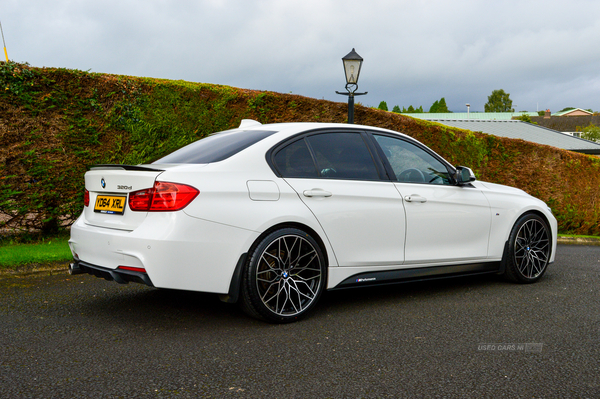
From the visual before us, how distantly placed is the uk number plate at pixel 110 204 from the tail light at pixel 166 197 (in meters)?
0.25

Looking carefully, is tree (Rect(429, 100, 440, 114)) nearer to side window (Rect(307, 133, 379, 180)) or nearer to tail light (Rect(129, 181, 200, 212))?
side window (Rect(307, 133, 379, 180))

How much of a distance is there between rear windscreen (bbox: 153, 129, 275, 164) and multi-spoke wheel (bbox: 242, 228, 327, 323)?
79cm

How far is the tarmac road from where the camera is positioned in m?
3.11

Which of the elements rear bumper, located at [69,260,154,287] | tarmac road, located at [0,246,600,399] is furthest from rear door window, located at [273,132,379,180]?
rear bumper, located at [69,260,154,287]

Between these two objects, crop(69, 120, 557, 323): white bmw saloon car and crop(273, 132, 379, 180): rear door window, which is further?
crop(273, 132, 379, 180): rear door window

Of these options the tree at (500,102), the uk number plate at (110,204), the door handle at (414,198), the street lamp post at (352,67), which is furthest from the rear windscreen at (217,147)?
the tree at (500,102)

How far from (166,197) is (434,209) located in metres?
2.62

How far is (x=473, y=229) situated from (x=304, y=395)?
3.20m

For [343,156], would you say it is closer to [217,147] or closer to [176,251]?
[217,147]

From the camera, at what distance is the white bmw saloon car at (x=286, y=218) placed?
3.90 m

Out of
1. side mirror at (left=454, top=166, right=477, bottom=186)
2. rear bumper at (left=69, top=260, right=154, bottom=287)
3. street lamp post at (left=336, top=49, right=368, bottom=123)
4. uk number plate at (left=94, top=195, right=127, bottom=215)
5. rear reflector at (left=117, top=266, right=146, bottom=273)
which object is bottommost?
rear bumper at (left=69, top=260, right=154, bottom=287)

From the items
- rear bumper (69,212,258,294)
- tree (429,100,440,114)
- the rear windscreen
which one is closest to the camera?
rear bumper (69,212,258,294)

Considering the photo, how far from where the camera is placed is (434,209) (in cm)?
522

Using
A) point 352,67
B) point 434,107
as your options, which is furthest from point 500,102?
point 352,67
